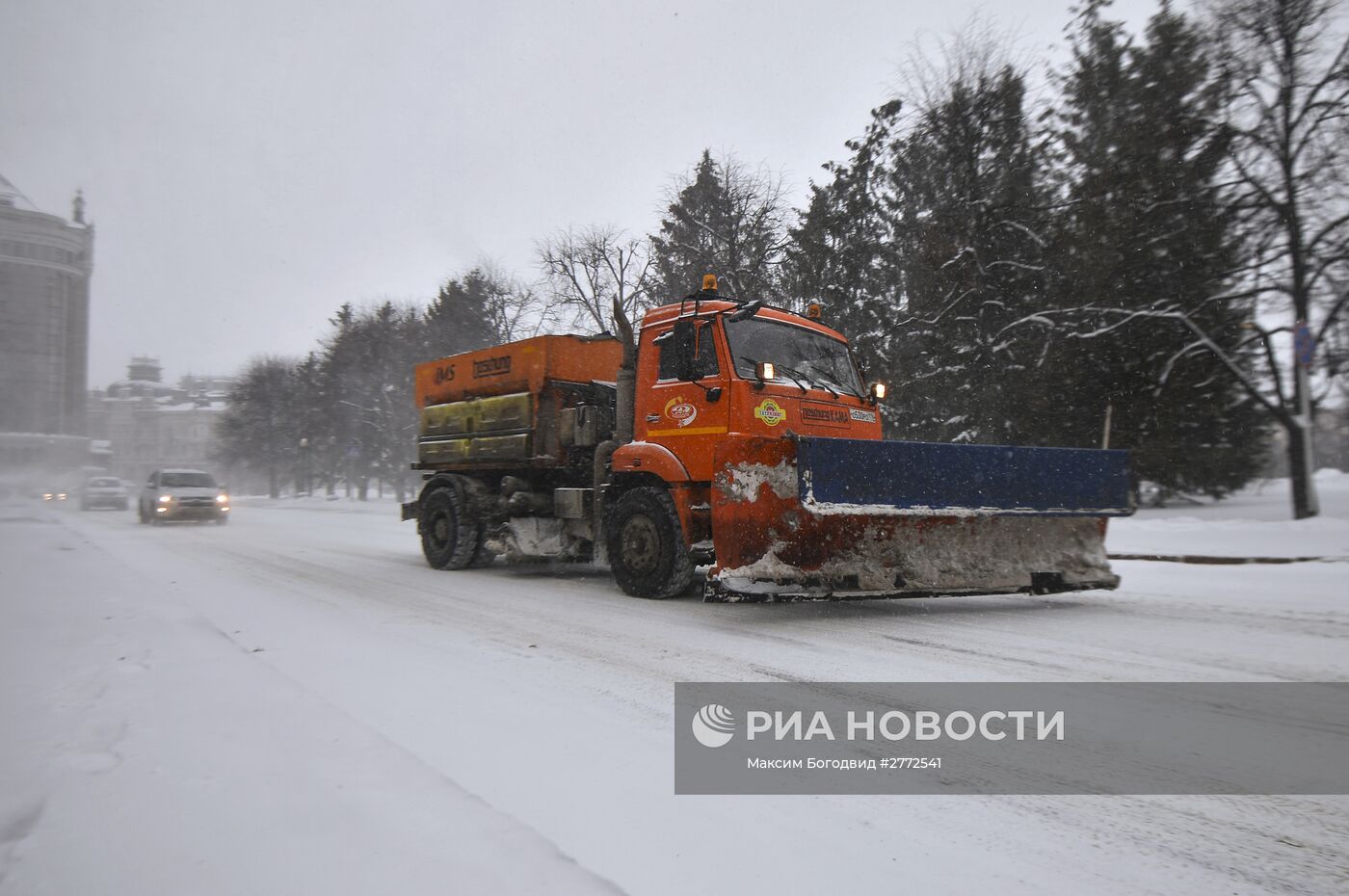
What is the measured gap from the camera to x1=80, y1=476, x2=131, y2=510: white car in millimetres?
31562

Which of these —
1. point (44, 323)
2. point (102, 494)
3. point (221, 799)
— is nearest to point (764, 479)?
point (221, 799)

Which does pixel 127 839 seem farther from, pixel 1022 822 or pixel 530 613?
pixel 530 613

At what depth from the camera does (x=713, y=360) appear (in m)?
7.00

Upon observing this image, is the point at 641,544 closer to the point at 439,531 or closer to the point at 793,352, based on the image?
the point at 793,352

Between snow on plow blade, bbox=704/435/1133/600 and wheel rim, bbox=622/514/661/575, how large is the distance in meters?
1.25

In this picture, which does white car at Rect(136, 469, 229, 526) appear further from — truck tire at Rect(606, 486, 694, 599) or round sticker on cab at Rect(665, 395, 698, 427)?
round sticker on cab at Rect(665, 395, 698, 427)

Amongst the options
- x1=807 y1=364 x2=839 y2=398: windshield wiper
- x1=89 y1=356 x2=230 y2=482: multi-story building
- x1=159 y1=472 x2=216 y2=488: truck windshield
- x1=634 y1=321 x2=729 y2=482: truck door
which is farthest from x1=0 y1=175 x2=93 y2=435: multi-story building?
x1=89 y1=356 x2=230 y2=482: multi-story building

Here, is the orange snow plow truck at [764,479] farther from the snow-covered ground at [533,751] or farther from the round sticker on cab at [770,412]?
the snow-covered ground at [533,751]

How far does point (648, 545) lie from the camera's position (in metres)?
7.46

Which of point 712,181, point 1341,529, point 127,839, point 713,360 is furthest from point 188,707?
point 712,181

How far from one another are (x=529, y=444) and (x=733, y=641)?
4498 millimetres

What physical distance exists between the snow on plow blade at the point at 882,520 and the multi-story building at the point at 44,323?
38.2 m

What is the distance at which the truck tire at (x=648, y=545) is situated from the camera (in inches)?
281

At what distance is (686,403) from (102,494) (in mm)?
33666
